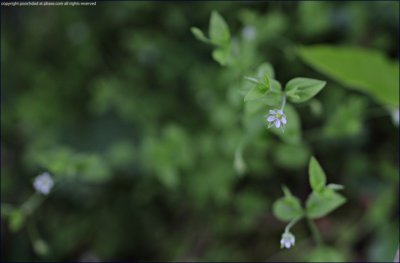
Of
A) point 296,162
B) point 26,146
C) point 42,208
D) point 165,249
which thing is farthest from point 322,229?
point 26,146

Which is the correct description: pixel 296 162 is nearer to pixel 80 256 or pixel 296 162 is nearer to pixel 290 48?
pixel 290 48

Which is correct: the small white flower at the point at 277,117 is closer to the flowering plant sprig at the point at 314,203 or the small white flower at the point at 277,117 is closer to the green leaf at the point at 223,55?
the flowering plant sprig at the point at 314,203

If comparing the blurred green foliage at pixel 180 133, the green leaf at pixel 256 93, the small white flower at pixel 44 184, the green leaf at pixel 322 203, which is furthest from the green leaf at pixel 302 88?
the small white flower at pixel 44 184

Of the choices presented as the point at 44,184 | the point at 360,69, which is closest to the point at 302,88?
the point at 360,69

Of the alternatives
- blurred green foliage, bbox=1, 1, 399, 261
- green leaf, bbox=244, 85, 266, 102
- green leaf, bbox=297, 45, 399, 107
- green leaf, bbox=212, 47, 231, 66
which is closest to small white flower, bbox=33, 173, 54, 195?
blurred green foliage, bbox=1, 1, 399, 261

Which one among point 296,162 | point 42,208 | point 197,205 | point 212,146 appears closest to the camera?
point 296,162

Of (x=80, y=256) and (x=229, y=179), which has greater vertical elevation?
(x=229, y=179)
